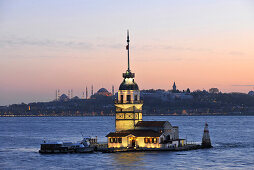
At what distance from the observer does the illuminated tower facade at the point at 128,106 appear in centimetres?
7756

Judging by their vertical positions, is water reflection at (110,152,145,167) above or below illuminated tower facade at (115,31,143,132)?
below

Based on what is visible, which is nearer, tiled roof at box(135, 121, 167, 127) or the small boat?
tiled roof at box(135, 121, 167, 127)

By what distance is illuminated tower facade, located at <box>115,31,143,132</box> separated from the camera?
7756 centimetres

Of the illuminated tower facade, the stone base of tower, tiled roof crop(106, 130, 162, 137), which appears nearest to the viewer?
tiled roof crop(106, 130, 162, 137)

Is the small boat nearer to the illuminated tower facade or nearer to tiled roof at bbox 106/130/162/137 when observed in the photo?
tiled roof at bbox 106/130/162/137

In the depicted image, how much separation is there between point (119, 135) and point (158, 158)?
8255mm

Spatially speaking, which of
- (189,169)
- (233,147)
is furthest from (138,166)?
(233,147)

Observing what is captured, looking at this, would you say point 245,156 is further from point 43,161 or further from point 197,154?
point 43,161

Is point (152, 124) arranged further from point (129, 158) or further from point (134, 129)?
point (129, 158)

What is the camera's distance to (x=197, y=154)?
74438 millimetres

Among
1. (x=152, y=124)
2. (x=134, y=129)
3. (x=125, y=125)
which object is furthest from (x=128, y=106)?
(x=152, y=124)

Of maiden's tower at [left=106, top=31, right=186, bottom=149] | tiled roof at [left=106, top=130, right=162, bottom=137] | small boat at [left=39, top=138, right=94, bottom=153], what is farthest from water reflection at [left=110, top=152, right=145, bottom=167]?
small boat at [left=39, top=138, right=94, bottom=153]

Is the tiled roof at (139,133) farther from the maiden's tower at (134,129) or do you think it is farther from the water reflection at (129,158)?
the water reflection at (129,158)

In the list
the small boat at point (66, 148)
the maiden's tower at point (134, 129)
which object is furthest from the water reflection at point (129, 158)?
the small boat at point (66, 148)
